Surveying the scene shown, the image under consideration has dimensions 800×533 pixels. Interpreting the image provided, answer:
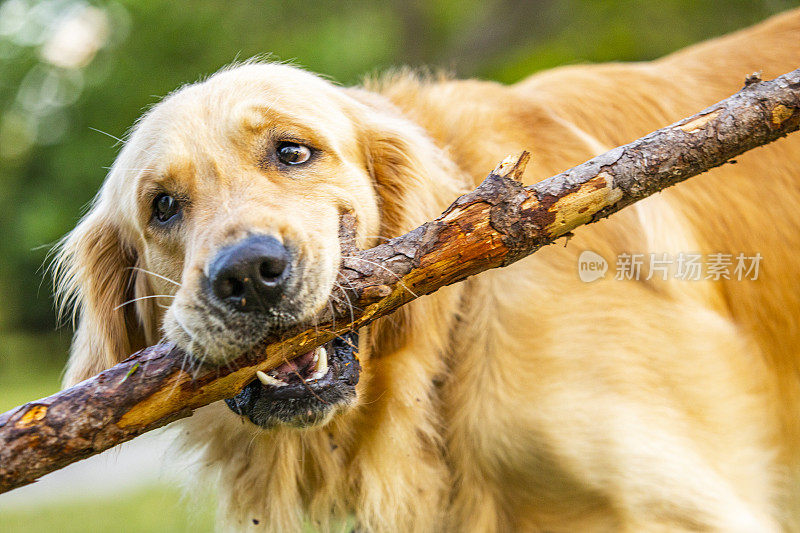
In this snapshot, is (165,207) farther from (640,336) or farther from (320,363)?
(640,336)

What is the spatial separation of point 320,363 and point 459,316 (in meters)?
0.73

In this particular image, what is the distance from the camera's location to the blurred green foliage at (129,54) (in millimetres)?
15672

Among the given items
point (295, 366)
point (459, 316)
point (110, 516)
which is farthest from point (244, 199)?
point (110, 516)

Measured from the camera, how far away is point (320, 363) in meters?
2.59

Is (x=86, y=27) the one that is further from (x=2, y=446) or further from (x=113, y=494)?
(x=2, y=446)

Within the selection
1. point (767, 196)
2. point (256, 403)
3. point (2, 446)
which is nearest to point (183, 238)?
point (256, 403)

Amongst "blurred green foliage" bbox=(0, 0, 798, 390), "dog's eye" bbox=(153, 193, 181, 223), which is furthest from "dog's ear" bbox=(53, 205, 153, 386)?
"blurred green foliage" bbox=(0, 0, 798, 390)

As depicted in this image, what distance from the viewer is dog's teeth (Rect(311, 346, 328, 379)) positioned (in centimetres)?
258

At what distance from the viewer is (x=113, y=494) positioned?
7.45 metres

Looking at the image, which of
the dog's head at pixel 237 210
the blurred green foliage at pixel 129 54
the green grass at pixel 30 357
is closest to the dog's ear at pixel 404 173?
the dog's head at pixel 237 210

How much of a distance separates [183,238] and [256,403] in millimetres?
702

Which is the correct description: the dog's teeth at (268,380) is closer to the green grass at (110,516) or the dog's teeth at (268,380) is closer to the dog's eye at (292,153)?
the dog's eye at (292,153)

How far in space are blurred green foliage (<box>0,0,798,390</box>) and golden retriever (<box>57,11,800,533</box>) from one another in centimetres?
1211

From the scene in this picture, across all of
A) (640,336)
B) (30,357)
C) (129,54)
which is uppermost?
(129,54)
